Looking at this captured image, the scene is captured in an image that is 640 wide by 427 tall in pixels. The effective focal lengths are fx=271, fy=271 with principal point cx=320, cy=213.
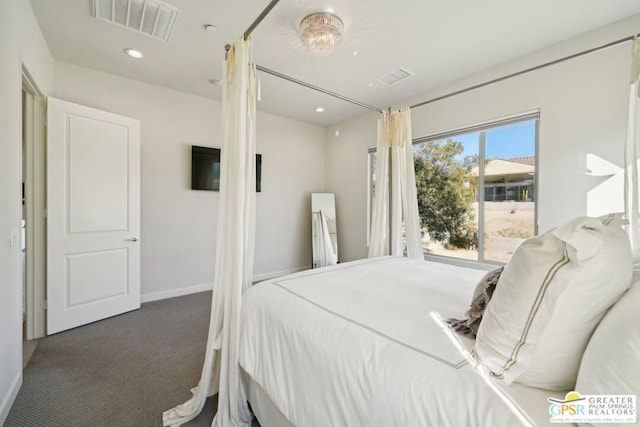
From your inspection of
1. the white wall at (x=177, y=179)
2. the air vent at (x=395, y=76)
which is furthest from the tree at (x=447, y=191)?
the white wall at (x=177, y=179)

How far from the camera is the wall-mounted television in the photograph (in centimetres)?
375

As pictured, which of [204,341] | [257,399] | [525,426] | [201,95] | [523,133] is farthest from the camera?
[201,95]

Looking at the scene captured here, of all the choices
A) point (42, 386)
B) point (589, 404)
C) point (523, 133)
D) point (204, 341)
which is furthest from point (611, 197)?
point (42, 386)

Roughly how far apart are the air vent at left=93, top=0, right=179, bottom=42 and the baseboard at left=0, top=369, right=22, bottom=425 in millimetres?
2736

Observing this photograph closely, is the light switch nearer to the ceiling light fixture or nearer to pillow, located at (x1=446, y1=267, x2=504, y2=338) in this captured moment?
the ceiling light fixture

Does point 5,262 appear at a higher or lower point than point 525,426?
higher

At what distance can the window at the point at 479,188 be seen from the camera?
112 inches

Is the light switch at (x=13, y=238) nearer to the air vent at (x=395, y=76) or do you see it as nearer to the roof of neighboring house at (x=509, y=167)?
the air vent at (x=395, y=76)

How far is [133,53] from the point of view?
275 cm

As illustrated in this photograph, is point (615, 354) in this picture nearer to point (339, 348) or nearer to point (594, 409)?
point (594, 409)

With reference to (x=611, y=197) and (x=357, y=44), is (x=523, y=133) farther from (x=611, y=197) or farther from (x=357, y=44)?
(x=357, y=44)

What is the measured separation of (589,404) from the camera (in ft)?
2.15

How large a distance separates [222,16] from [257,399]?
2.78 metres

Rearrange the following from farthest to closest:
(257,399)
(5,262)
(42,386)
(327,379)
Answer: (42,386) → (5,262) → (257,399) → (327,379)
